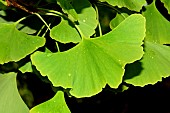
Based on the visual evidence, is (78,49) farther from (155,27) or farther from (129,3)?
(155,27)

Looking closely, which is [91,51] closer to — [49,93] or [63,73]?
[63,73]

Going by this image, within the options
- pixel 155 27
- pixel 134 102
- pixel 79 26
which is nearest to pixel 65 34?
pixel 79 26

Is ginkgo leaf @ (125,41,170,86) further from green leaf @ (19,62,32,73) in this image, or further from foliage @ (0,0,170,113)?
green leaf @ (19,62,32,73)

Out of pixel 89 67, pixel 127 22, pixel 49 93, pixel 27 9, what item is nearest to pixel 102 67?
pixel 89 67

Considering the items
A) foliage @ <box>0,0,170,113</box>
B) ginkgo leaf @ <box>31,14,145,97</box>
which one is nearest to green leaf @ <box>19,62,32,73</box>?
foliage @ <box>0,0,170,113</box>

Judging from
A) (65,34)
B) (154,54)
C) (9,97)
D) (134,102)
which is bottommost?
(134,102)

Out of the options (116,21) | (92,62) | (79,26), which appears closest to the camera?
(92,62)

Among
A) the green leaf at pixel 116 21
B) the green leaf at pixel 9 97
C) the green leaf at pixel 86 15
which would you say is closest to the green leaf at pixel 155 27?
the green leaf at pixel 116 21
